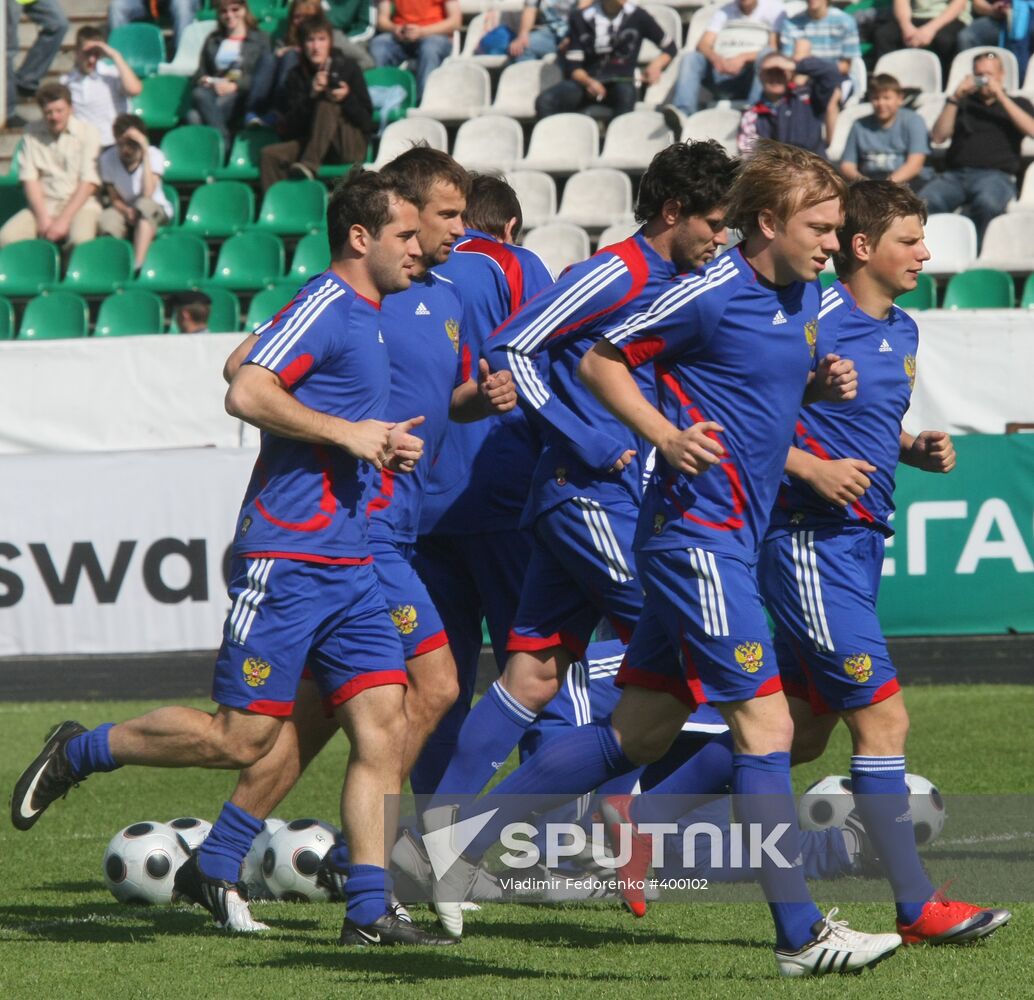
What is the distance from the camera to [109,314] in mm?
16062

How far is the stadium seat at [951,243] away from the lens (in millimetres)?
14758

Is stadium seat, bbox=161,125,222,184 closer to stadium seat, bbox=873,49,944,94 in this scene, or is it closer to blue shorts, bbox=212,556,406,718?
stadium seat, bbox=873,49,944,94

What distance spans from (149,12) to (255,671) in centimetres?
1614

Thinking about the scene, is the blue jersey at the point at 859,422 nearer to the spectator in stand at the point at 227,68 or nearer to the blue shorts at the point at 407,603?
the blue shorts at the point at 407,603

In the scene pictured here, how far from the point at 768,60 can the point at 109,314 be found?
237 inches

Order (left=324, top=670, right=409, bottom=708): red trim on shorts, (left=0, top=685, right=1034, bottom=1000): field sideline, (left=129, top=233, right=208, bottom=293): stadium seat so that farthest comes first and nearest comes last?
1. (left=129, top=233, right=208, bottom=293): stadium seat
2. (left=324, top=670, right=409, bottom=708): red trim on shorts
3. (left=0, top=685, right=1034, bottom=1000): field sideline

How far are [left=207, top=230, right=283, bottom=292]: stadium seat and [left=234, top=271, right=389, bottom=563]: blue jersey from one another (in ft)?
36.4

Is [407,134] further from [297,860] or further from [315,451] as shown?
[315,451]

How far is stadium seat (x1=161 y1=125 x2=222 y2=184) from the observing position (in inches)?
700

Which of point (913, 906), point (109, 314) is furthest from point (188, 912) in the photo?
point (109, 314)

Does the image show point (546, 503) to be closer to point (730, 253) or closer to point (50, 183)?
point (730, 253)

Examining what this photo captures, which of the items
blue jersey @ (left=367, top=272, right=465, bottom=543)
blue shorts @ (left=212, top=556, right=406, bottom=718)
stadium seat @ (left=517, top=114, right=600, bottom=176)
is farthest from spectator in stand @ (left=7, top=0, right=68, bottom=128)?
blue shorts @ (left=212, top=556, right=406, bottom=718)

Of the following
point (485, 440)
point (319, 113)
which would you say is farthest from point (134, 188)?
point (485, 440)

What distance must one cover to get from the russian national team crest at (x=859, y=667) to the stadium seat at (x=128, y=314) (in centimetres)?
1162
